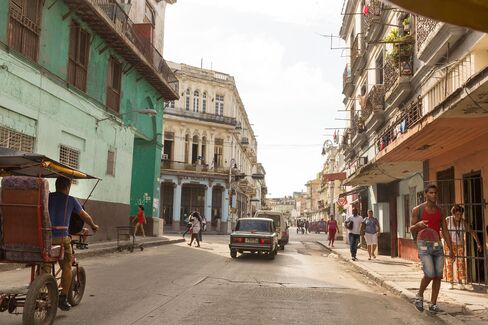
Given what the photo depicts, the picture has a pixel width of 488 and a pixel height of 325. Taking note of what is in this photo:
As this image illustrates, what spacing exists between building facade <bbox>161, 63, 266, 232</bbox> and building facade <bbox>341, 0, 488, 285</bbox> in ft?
80.6

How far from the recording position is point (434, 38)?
12.2 m

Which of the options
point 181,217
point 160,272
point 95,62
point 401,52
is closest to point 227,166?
point 181,217

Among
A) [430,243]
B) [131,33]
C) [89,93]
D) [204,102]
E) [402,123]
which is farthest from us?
[204,102]

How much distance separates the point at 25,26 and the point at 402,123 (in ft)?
39.8

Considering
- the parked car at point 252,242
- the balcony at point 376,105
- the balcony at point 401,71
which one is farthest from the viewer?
the balcony at point 376,105

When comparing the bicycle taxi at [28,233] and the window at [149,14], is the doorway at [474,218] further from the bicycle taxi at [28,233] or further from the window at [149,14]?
the window at [149,14]

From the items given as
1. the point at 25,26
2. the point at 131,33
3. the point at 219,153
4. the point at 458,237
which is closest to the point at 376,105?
the point at 458,237

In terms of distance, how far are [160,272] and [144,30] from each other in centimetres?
1623

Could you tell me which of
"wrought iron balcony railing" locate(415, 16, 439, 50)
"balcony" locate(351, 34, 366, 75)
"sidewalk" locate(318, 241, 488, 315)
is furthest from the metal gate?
"balcony" locate(351, 34, 366, 75)

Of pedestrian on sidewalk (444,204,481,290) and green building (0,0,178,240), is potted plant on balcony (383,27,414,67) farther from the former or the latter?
green building (0,0,178,240)

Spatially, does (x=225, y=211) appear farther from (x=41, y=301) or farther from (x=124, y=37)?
(x=41, y=301)

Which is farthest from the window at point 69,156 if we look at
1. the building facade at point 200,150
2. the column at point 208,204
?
the column at point 208,204

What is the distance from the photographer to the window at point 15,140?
13531 millimetres

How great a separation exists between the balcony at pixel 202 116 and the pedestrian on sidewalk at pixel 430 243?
41.2 meters
